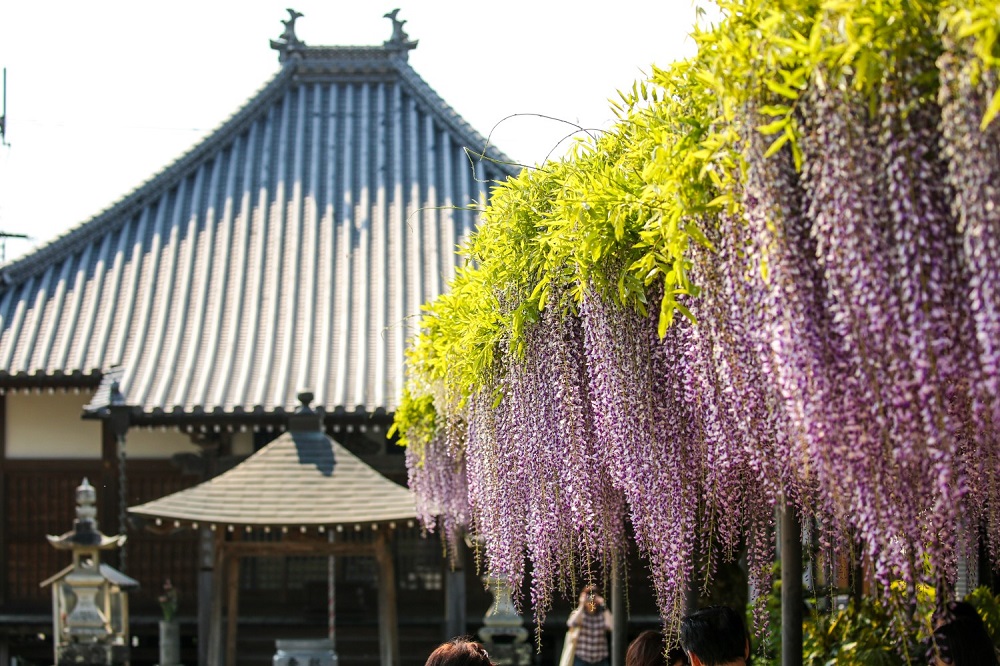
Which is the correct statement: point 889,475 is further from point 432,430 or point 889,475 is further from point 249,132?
point 249,132

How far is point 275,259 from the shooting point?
19016mm

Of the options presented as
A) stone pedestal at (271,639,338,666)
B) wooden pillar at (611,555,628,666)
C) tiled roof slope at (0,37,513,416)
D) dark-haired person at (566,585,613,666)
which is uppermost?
tiled roof slope at (0,37,513,416)

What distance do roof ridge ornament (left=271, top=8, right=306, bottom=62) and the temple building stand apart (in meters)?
1.37

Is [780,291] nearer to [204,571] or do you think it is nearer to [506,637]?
[506,637]

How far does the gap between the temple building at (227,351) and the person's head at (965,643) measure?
33.5ft

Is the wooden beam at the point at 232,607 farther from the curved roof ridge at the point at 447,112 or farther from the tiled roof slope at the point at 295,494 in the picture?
the curved roof ridge at the point at 447,112

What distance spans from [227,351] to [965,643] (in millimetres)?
13499

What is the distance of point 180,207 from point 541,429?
48.7 ft

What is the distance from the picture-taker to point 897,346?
312cm

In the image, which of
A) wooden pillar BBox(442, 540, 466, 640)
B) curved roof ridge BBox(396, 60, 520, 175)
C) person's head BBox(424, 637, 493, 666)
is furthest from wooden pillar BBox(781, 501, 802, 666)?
curved roof ridge BBox(396, 60, 520, 175)

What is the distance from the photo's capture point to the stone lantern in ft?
43.5

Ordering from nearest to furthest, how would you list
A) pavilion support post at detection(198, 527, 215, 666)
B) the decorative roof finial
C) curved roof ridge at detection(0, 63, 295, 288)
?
pavilion support post at detection(198, 527, 215, 666) → curved roof ridge at detection(0, 63, 295, 288) → the decorative roof finial

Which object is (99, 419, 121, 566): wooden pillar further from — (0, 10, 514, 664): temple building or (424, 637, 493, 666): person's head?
(424, 637, 493, 666): person's head

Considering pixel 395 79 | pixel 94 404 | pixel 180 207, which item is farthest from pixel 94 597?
pixel 395 79
